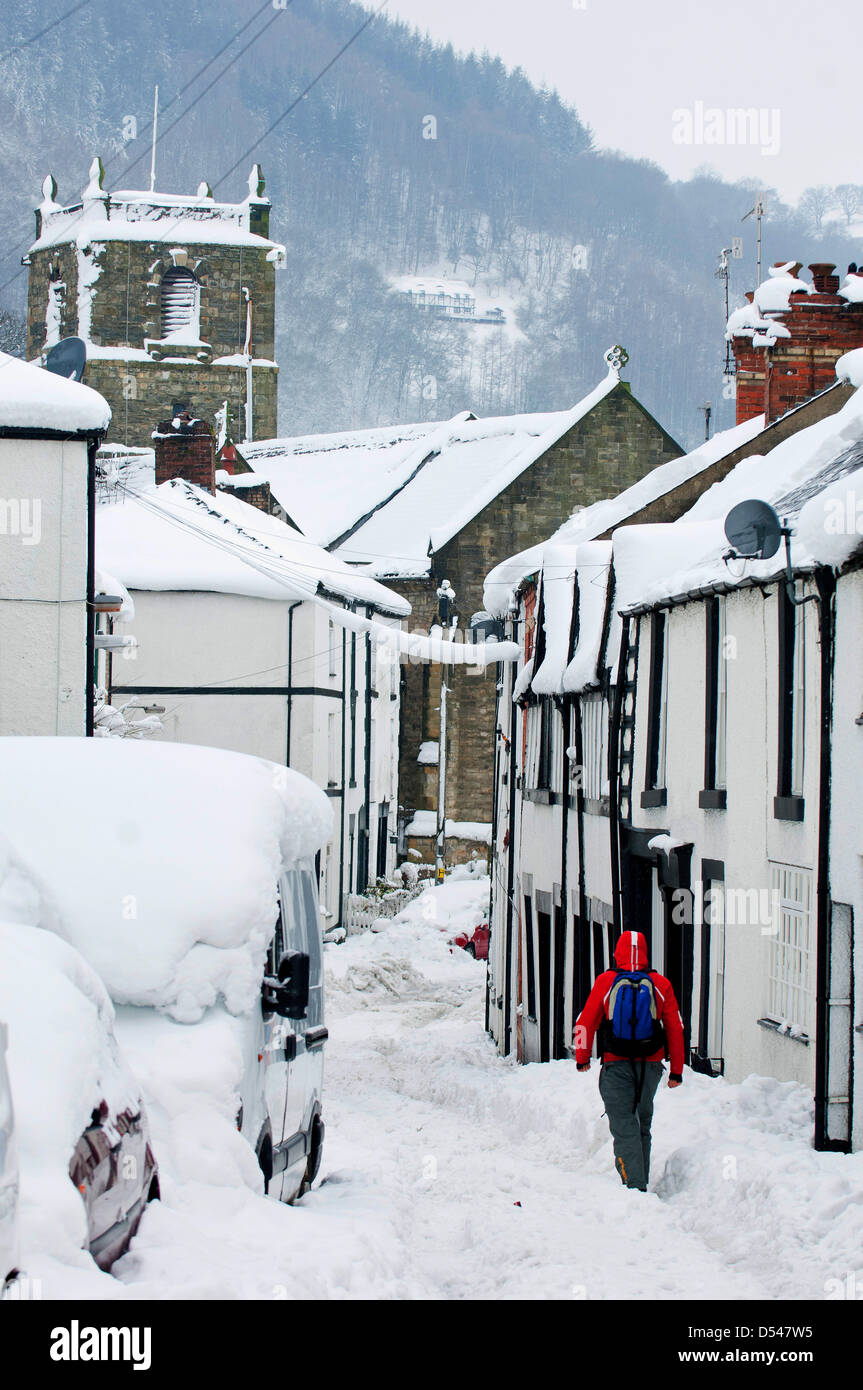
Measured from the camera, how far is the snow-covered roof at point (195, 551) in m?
31.8

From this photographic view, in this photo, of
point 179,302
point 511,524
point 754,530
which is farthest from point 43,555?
point 179,302

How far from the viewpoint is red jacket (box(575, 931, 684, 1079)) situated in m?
10.2

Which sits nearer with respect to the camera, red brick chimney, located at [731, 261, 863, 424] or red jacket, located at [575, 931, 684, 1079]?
red jacket, located at [575, 931, 684, 1079]

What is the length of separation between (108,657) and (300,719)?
4027 mm

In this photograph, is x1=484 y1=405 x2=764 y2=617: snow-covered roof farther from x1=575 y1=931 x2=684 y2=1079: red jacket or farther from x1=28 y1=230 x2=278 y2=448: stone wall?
x1=28 y1=230 x2=278 y2=448: stone wall

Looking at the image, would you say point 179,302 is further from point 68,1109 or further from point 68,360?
point 68,1109

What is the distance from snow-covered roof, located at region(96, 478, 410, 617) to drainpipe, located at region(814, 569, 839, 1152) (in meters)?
21.8

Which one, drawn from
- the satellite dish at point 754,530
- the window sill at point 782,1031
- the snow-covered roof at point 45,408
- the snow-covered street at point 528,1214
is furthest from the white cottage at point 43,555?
the window sill at point 782,1031

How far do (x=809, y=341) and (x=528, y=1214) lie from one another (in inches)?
453

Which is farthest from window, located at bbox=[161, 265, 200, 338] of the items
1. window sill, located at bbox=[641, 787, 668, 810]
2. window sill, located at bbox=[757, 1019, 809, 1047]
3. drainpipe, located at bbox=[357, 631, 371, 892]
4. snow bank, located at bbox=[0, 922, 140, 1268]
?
snow bank, located at bbox=[0, 922, 140, 1268]

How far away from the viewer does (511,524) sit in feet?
154

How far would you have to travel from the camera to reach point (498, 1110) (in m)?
14.8

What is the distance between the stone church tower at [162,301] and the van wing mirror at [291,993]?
6004cm

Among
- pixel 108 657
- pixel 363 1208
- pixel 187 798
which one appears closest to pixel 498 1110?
pixel 363 1208
